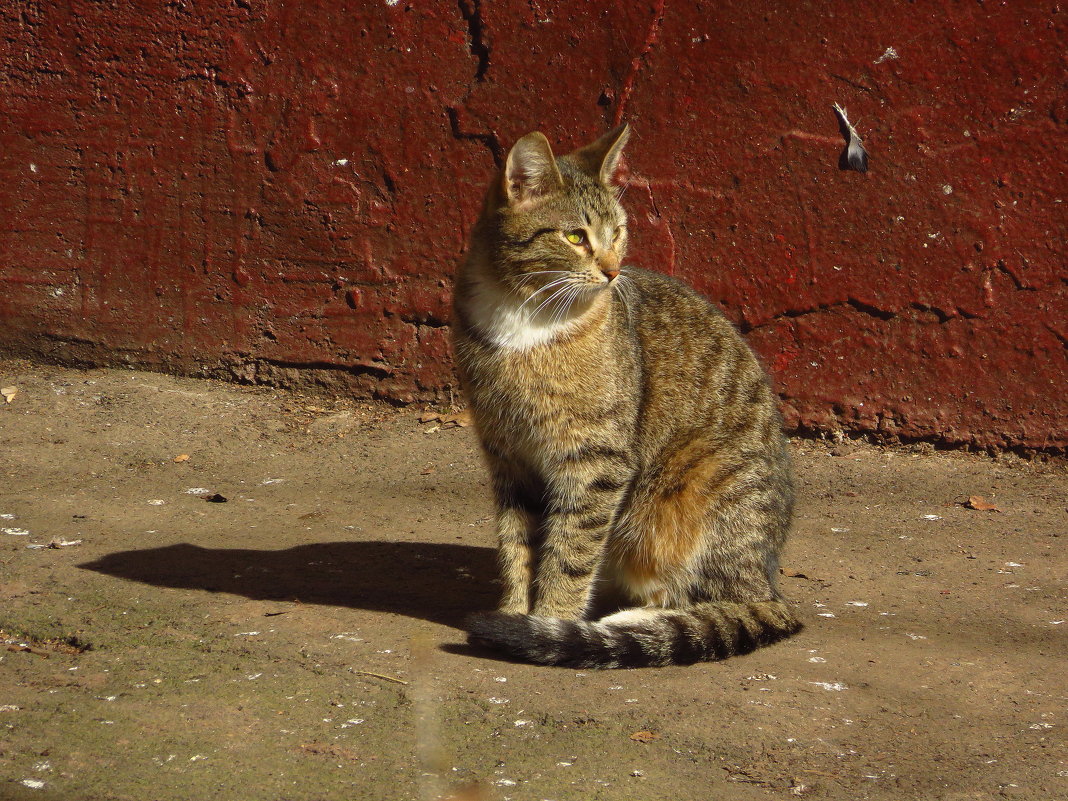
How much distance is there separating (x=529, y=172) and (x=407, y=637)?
155 centimetres

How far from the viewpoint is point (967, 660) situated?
3.50m

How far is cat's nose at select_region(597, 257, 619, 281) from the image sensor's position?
363 cm

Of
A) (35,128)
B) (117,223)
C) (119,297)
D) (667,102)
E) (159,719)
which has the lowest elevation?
(159,719)

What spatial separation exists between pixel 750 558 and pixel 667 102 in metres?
2.59

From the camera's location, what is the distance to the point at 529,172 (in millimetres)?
3617

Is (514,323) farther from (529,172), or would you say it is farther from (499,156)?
(499,156)

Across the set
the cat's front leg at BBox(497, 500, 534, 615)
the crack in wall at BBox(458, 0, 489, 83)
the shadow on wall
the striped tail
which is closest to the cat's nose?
the cat's front leg at BBox(497, 500, 534, 615)

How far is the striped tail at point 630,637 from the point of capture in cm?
331

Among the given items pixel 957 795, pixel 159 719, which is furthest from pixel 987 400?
pixel 159 719

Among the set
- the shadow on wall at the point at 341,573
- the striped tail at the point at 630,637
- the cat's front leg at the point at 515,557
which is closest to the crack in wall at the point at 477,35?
the shadow on wall at the point at 341,573

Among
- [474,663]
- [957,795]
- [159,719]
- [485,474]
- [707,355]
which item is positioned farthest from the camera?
[485,474]

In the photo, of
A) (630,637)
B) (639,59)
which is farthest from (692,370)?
(639,59)

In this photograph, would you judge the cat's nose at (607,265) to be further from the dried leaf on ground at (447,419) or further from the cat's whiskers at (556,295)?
the dried leaf on ground at (447,419)

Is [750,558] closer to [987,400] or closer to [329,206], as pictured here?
[987,400]
